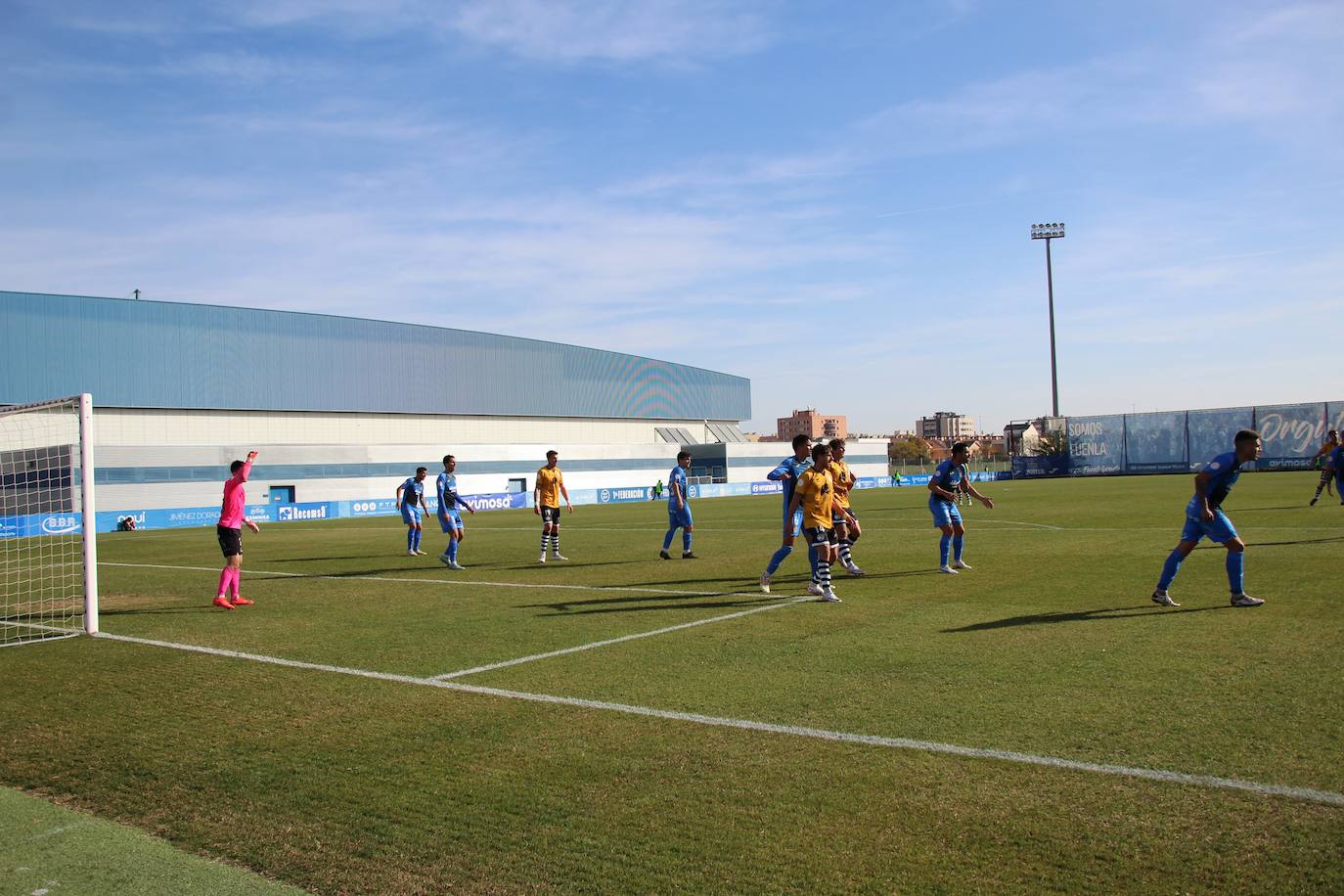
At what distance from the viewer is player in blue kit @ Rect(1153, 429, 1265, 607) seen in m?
10.4

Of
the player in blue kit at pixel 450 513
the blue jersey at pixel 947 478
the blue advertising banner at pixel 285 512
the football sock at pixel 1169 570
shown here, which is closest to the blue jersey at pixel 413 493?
the player in blue kit at pixel 450 513

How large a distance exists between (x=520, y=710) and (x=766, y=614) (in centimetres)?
480

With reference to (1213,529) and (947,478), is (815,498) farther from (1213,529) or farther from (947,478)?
(1213,529)

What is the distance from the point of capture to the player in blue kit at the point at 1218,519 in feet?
34.0

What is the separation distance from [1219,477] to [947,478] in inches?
188

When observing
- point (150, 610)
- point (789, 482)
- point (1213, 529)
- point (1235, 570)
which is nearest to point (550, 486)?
point (789, 482)

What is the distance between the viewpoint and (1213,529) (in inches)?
413

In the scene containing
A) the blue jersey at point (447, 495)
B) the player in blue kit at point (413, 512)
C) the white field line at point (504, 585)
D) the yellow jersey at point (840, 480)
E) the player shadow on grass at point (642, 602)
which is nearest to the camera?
the player shadow on grass at point (642, 602)

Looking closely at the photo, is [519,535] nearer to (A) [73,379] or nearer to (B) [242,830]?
(B) [242,830]

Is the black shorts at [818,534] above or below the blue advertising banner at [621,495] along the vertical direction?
above

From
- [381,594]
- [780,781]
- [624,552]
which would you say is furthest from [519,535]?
[780,781]

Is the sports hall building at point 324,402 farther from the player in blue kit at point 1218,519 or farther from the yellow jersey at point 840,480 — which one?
the player in blue kit at point 1218,519

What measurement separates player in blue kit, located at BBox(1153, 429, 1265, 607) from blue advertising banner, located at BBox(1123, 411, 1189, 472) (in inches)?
3073

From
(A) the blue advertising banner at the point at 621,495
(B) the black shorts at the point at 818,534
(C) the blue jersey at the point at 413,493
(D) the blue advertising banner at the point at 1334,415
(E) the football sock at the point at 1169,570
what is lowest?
(A) the blue advertising banner at the point at 621,495
